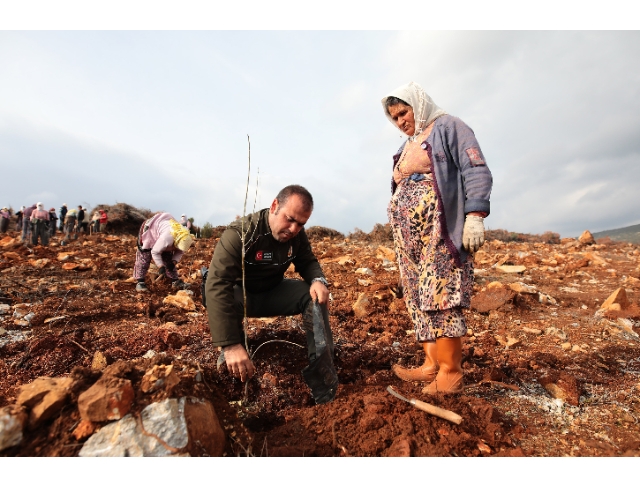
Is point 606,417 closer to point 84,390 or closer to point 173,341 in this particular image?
point 84,390

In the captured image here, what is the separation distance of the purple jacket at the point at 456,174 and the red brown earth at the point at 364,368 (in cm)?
97

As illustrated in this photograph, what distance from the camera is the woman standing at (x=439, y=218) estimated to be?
2.14 meters

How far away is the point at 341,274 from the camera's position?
655 centimetres

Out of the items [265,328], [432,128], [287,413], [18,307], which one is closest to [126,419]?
[287,413]

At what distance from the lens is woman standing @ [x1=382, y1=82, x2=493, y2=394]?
214cm

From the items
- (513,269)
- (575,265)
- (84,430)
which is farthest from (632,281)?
(84,430)

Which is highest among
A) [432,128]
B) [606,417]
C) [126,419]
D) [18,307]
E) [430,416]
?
[432,128]

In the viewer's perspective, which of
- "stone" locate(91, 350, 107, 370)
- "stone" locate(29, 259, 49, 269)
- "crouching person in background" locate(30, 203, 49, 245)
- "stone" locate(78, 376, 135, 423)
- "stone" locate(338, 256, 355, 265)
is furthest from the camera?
"crouching person in background" locate(30, 203, 49, 245)

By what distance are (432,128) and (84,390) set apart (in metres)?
2.29

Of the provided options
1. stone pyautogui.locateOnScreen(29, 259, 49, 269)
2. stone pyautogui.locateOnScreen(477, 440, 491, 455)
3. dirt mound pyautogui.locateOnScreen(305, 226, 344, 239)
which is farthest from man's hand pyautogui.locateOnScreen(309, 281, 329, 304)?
dirt mound pyautogui.locateOnScreen(305, 226, 344, 239)

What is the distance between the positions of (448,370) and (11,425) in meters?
2.10

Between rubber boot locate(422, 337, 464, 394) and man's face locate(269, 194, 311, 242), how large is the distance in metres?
1.13

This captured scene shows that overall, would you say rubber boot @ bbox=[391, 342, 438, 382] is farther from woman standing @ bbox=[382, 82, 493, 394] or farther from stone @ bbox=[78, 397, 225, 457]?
stone @ bbox=[78, 397, 225, 457]

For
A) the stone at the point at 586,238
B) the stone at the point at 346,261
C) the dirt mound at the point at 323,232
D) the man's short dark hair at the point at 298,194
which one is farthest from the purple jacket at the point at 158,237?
the stone at the point at 586,238
